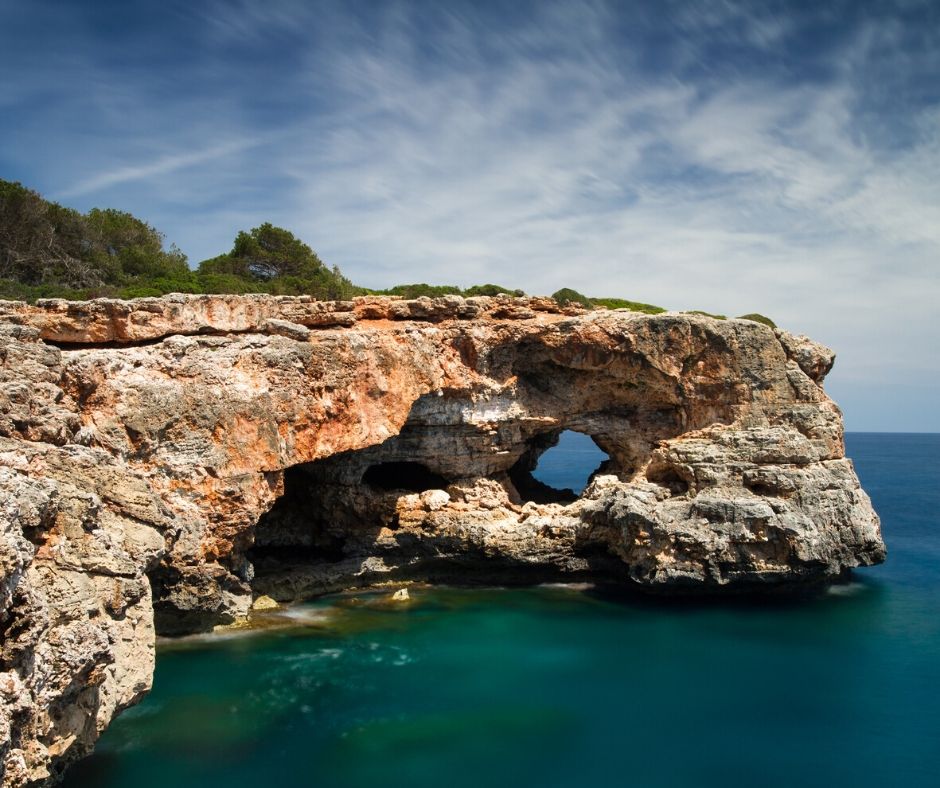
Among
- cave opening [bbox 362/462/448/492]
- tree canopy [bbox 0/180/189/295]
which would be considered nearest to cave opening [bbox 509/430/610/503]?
cave opening [bbox 362/462/448/492]

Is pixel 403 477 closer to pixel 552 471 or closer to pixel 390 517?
pixel 390 517

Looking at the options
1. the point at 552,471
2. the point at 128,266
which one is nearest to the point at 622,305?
the point at 128,266

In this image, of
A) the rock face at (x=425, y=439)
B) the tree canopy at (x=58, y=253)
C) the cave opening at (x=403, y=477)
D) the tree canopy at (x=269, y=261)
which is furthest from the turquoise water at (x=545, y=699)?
the tree canopy at (x=58, y=253)

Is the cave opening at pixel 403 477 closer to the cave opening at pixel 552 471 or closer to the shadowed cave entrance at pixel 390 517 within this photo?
the shadowed cave entrance at pixel 390 517

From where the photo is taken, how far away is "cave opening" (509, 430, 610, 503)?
1095 inches

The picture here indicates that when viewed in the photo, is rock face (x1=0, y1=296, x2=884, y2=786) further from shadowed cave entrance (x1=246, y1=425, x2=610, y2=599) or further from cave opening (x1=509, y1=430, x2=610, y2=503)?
cave opening (x1=509, y1=430, x2=610, y2=503)

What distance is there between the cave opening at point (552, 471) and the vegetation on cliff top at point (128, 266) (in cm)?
616

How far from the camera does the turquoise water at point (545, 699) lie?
13.4 meters

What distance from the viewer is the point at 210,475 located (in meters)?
16.5

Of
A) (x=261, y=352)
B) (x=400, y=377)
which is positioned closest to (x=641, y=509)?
(x=400, y=377)

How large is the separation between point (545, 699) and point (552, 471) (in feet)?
179

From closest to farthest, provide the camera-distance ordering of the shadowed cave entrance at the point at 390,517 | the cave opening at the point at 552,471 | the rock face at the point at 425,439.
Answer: the rock face at the point at 425,439 < the shadowed cave entrance at the point at 390,517 < the cave opening at the point at 552,471

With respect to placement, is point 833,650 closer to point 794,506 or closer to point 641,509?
point 794,506

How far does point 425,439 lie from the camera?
76.0ft
